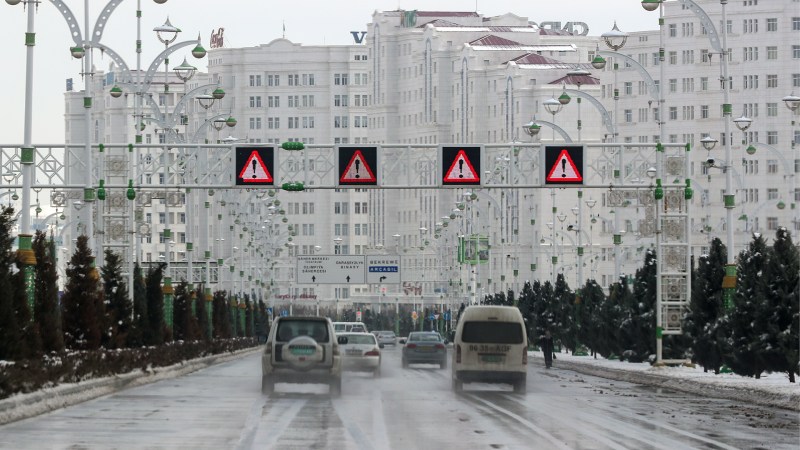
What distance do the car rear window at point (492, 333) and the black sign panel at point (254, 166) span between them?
49.9ft

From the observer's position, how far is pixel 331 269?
131250 millimetres

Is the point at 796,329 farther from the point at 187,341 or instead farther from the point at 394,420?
the point at 187,341

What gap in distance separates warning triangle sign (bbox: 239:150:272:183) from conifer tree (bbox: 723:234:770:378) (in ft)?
57.8

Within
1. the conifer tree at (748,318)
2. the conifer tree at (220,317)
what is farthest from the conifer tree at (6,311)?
the conifer tree at (220,317)

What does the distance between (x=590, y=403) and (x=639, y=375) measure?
13.8 m

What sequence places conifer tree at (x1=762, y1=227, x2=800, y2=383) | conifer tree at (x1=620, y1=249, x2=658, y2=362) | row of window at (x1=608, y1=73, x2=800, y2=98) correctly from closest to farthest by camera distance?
conifer tree at (x1=762, y1=227, x2=800, y2=383) → conifer tree at (x1=620, y1=249, x2=658, y2=362) → row of window at (x1=608, y1=73, x2=800, y2=98)

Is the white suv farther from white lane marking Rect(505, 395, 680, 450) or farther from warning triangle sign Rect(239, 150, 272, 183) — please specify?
warning triangle sign Rect(239, 150, 272, 183)

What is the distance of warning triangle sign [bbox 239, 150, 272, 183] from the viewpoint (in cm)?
5778

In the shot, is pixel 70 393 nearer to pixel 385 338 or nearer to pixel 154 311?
pixel 154 311

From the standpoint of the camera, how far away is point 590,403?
121 feet

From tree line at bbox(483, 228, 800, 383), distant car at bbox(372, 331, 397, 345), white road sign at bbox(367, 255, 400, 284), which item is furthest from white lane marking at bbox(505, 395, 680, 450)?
white road sign at bbox(367, 255, 400, 284)

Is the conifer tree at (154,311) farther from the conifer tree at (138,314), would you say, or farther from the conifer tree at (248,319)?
the conifer tree at (248,319)

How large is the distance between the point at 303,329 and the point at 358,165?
17594 mm

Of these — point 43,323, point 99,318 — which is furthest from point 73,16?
point 43,323
